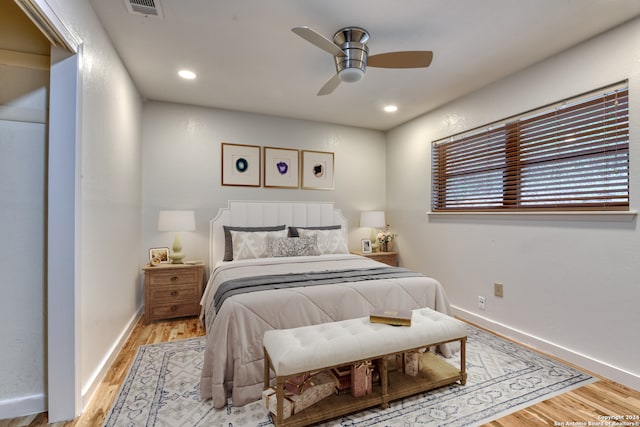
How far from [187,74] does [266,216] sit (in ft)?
5.91

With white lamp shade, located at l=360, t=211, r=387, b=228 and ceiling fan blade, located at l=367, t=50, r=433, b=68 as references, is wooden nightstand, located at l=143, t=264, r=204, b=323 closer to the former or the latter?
white lamp shade, located at l=360, t=211, r=387, b=228

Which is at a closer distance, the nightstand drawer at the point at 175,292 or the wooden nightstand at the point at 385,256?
the nightstand drawer at the point at 175,292

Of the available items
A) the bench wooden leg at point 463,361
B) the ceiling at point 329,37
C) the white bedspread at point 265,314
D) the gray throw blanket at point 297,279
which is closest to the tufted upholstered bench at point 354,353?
the bench wooden leg at point 463,361

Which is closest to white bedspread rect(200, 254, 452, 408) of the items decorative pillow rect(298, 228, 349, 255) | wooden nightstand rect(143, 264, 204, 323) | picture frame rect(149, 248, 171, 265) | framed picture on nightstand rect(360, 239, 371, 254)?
wooden nightstand rect(143, 264, 204, 323)

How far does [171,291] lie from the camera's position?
3.12 metres

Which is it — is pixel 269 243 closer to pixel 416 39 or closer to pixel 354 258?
pixel 354 258

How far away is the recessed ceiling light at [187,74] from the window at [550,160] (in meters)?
2.91

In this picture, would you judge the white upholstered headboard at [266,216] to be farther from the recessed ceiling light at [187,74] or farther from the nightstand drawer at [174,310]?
the recessed ceiling light at [187,74]

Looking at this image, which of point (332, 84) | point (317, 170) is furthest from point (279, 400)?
point (317, 170)

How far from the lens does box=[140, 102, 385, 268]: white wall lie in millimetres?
3461

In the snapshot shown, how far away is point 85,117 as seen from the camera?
5.80 ft

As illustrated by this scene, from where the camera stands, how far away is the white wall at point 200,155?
346cm

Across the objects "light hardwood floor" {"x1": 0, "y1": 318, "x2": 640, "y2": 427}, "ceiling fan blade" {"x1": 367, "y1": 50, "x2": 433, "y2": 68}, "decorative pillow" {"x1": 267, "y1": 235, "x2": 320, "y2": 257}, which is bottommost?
"light hardwood floor" {"x1": 0, "y1": 318, "x2": 640, "y2": 427}

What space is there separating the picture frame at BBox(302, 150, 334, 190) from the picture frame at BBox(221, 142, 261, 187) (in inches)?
26.2
